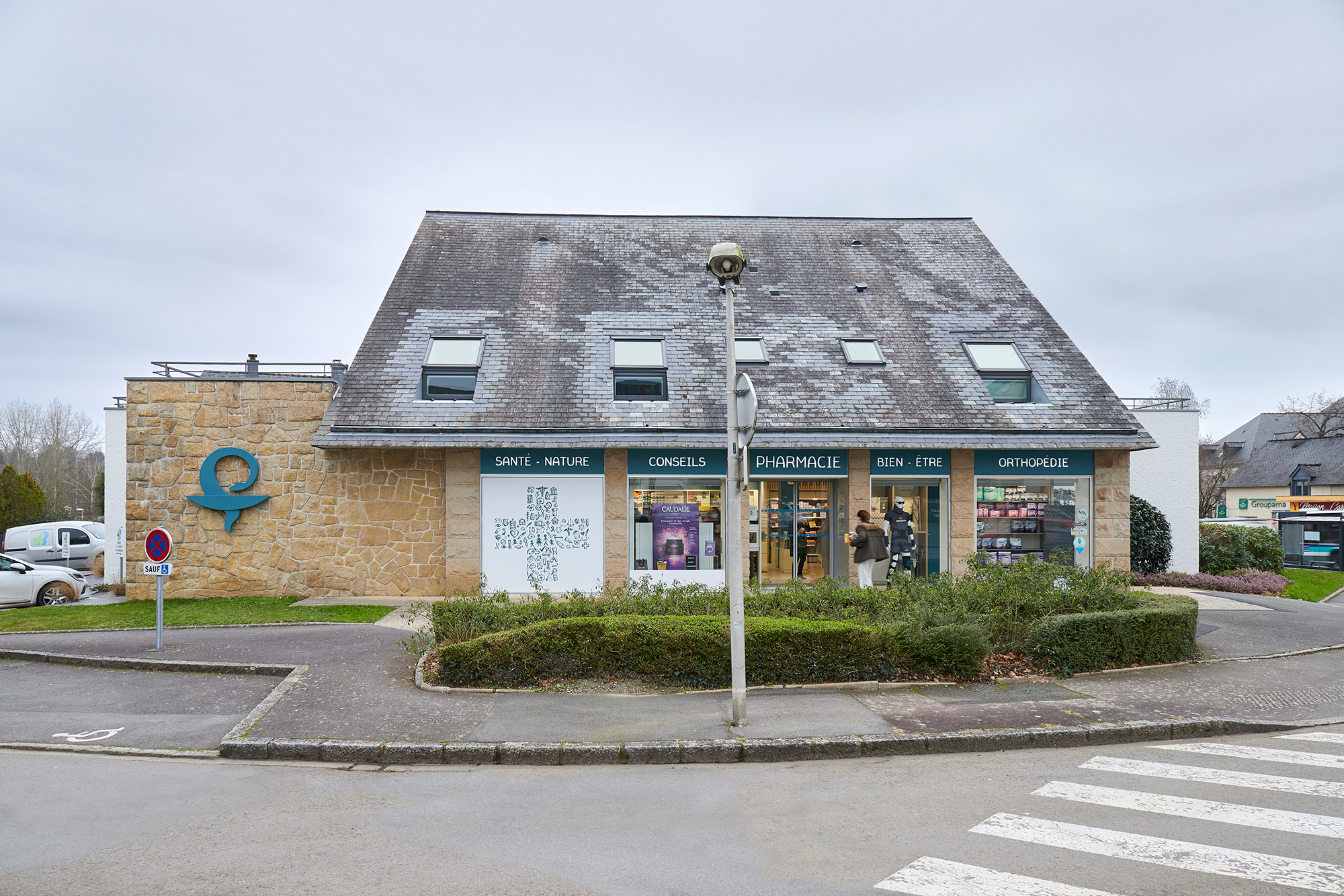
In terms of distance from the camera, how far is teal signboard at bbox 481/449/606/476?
14633mm

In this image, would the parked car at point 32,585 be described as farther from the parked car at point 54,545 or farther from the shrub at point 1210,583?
the shrub at point 1210,583

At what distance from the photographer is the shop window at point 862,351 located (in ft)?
53.4

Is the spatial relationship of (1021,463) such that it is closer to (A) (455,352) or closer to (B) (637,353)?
(B) (637,353)

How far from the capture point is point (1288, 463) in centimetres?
5106

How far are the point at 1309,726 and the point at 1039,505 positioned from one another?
869 centimetres

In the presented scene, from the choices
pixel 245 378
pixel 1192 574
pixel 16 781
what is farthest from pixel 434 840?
pixel 1192 574

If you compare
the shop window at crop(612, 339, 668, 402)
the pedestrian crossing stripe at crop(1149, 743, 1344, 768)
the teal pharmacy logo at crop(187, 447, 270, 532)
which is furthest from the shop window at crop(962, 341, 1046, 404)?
the teal pharmacy logo at crop(187, 447, 270, 532)

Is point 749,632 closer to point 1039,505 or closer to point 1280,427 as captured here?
point 1039,505

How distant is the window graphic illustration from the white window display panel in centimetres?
1

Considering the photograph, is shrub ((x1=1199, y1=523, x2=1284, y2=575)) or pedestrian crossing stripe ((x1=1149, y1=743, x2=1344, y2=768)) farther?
shrub ((x1=1199, y1=523, x2=1284, y2=575))

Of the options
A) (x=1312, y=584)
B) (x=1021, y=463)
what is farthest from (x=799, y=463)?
(x=1312, y=584)

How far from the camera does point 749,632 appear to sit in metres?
8.31

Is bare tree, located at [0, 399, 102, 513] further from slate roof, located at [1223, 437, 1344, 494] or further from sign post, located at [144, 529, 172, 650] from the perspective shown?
slate roof, located at [1223, 437, 1344, 494]

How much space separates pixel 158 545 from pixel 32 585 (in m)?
8.36
